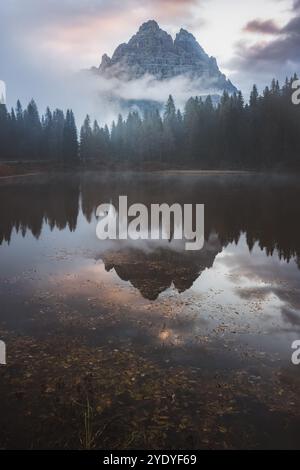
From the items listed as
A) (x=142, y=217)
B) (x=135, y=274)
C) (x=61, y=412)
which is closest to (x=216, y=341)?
(x=61, y=412)

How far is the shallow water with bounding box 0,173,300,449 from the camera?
31.0ft

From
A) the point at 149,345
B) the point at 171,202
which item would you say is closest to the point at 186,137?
the point at 171,202

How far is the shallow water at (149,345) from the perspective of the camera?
946 centimetres

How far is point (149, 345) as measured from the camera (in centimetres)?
1337

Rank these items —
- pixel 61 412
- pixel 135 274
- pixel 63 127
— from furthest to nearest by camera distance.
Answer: pixel 63 127
pixel 135 274
pixel 61 412

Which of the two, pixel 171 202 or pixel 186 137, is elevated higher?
pixel 186 137

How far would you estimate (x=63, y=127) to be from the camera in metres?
137

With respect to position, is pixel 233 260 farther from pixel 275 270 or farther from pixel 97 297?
pixel 97 297

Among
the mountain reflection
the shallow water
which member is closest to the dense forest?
the mountain reflection

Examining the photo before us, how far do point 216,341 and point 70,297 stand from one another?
22.6ft

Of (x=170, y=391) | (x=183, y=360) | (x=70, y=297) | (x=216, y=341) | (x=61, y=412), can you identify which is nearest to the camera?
(x=61, y=412)

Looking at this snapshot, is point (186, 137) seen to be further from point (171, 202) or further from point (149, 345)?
point (149, 345)

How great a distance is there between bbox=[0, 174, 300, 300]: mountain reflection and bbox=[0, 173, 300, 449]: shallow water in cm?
19

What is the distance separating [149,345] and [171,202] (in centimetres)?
3732
